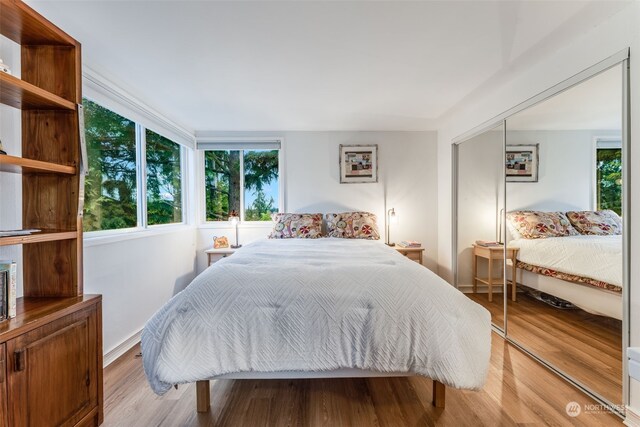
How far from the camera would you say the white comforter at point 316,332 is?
1.37 meters

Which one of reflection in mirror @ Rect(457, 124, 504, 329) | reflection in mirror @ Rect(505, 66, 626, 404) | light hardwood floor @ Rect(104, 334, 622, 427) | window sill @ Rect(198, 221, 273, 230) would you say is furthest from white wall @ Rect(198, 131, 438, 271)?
light hardwood floor @ Rect(104, 334, 622, 427)

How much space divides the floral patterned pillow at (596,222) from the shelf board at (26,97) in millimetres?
2963

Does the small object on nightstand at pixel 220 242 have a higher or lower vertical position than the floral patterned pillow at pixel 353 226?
lower

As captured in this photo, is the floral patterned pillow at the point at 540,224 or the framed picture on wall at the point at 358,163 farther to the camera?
the framed picture on wall at the point at 358,163

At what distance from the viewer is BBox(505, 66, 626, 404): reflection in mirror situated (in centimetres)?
158

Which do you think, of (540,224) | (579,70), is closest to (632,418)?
(540,224)

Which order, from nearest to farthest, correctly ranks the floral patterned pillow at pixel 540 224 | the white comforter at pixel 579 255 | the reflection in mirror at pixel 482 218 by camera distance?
the white comforter at pixel 579 255 → the floral patterned pillow at pixel 540 224 → the reflection in mirror at pixel 482 218

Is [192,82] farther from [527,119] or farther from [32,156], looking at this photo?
[527,119]

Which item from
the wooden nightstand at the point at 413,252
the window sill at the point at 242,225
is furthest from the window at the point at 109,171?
the wooden nightstand at the point at 413,252

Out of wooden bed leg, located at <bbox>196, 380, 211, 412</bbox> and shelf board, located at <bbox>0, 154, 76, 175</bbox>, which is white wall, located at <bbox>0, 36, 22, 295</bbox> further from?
wooden bed leg, located at <bbox>196, 380, 211, 412</bbox>

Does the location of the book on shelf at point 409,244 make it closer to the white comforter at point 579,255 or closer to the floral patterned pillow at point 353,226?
the floral patterned pillow at point 353,226

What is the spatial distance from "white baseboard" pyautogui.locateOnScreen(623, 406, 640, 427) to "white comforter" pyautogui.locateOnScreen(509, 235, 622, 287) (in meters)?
0.64

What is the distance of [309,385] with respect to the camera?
5.76 ft

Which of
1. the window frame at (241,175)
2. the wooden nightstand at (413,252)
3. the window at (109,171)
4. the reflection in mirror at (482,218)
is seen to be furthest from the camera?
the window frame at (241,175)
